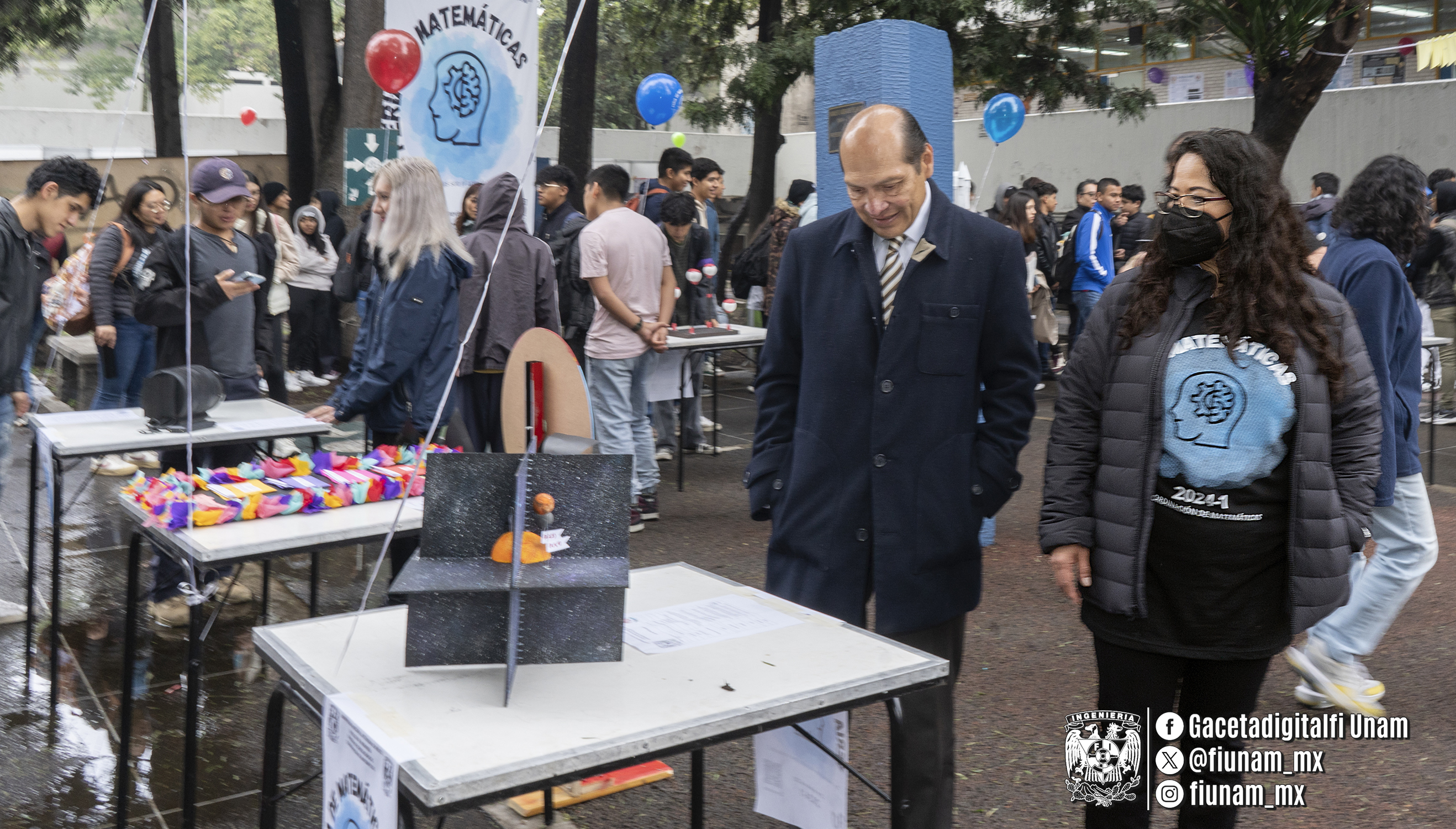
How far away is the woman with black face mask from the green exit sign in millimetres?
7029

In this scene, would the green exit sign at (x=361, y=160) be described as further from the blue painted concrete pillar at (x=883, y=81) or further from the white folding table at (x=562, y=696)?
the white folding table at (x=562, y=696)

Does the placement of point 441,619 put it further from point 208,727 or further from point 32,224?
point 32,224

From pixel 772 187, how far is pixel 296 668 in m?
11.9

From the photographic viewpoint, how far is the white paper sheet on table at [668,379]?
711 cm

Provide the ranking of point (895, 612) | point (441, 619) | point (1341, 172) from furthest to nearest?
point (1341, 172) < point (895, 612) < point (441, 619)

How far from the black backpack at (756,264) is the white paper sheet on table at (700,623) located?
700 centimetres

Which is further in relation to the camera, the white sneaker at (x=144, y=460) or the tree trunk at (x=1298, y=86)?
the tree trunk at (x=1298, y=86)

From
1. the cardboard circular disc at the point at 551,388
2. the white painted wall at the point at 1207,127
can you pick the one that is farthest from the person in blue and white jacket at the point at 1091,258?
the cardboard circular disc at the point at 551,388

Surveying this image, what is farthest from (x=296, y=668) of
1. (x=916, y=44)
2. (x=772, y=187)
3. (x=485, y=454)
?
(x=772, y=187)

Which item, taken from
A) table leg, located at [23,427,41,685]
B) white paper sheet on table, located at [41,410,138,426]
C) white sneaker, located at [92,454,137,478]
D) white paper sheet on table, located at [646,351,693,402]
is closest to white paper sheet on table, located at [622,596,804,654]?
table leg, located at [23,427,41,685]

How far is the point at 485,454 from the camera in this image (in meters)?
2.08

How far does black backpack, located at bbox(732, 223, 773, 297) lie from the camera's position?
31.1 feet

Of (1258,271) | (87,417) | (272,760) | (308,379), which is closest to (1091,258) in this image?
(308,379)

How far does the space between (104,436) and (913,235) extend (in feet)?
10.4
